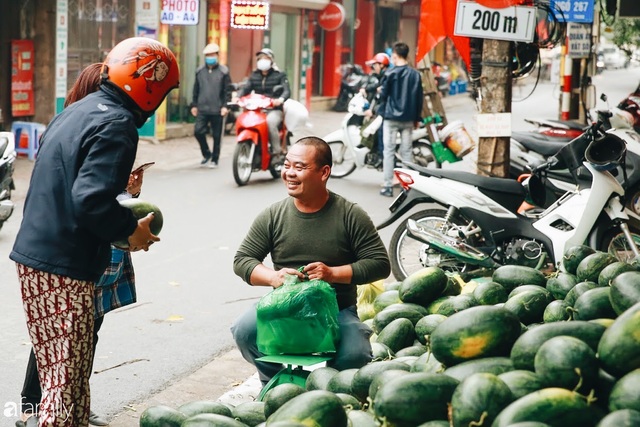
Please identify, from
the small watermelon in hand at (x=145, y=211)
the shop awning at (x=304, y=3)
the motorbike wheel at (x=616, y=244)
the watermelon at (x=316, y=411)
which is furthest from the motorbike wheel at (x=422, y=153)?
the shop awning at (x=304, y=3)

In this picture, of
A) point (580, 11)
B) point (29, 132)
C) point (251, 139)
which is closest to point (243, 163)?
point (251, 139)

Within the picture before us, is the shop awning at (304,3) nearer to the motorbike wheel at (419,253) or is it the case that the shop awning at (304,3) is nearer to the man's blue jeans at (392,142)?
the man's blue jeans at (392,142)

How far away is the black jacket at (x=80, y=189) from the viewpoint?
396cm

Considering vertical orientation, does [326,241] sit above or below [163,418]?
above

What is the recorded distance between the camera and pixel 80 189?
3934 millimetres

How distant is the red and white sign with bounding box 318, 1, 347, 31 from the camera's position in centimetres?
2972

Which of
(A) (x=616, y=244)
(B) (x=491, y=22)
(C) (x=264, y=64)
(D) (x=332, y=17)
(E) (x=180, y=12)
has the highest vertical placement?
(D) (x=332, y=17)

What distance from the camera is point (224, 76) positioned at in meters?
16.6

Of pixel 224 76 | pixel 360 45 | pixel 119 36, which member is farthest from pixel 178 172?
pixel 360 45

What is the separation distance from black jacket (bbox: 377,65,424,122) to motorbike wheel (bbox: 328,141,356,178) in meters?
1.58

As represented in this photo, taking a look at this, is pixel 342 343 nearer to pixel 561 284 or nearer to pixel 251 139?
pixel 561 284

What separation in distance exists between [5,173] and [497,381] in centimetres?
799

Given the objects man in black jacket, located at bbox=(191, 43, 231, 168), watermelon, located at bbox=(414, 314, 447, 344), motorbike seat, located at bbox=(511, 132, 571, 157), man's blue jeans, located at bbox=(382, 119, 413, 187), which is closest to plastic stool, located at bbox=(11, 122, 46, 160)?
man in black jacket, located at bbox=(191, 43, 231, 168)

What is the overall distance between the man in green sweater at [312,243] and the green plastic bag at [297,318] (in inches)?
7.8
